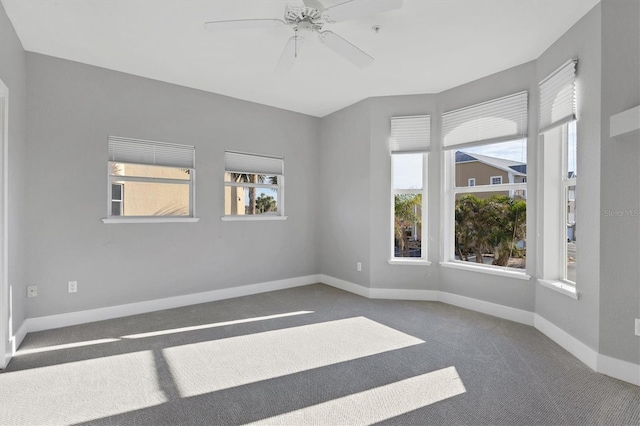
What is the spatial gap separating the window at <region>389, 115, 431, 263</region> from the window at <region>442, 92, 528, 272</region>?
0.97ft

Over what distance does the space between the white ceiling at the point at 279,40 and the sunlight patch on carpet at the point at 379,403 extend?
270 cm

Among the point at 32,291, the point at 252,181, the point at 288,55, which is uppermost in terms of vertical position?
the point at 288,55

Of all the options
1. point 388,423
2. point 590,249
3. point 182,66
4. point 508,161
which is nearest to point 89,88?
point 182,66

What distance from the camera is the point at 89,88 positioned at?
141 inches

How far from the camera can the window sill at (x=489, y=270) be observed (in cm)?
358

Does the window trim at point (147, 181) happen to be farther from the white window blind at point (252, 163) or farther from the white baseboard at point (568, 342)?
the white baseboard at point (568, 342)

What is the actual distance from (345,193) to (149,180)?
2604 mm

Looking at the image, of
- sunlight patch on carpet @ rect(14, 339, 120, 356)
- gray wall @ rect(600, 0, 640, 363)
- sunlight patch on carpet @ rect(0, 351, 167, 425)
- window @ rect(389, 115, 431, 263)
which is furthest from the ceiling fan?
sunlight patch on carpet @ rect(14, 339, 120, 356)

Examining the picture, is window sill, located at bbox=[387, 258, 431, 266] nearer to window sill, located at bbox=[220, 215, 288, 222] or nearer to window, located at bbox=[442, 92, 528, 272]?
window, located at bbox=[442, 92, 528, 272]

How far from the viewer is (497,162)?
3885 millimetres

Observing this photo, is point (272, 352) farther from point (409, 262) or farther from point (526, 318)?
point (526, 318)

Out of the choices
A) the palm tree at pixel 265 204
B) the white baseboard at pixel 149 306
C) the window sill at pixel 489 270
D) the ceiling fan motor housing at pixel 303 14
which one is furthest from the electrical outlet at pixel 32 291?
the window sill at pixel 489 270

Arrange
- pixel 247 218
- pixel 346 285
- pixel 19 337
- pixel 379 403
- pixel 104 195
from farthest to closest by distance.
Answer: pixel 346 285, pixel 247 218, pixel 104 195, pixel 19 337, pixel 379 403

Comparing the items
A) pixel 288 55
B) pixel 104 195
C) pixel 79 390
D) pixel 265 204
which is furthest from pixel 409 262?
pixel 104 195
